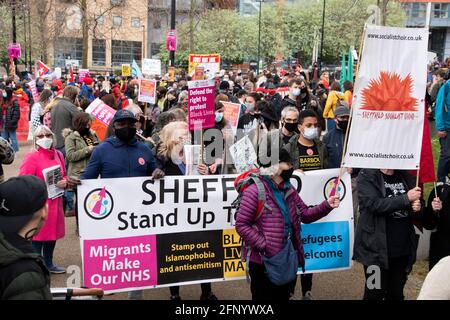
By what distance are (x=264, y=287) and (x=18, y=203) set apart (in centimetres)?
233

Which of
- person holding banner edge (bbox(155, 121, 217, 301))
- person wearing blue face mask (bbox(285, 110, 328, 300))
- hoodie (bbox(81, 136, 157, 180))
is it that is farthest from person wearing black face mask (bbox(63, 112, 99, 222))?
person wearing blue face mask (bbox(285, 110, 328, 300))

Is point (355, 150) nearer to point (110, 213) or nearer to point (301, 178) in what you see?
point (301, 178)

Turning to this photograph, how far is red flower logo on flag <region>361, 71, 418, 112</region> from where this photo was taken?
496cm

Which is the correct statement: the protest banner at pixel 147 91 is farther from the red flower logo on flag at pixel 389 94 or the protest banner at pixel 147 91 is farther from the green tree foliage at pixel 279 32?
the green tree foliage at pixel 279 32

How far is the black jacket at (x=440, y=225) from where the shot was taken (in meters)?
5.11

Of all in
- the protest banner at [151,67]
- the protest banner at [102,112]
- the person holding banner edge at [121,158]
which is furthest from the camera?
the protest banner at [151,67]

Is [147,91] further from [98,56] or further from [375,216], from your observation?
[98,56]

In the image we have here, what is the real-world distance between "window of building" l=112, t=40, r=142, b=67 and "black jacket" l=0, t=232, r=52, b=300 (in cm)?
7222

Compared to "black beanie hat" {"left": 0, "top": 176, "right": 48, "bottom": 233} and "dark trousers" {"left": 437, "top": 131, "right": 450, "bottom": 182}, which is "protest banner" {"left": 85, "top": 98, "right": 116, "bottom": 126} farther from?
"black beanie hat" {"left": 0, "top": 176, "right": 48, "bottom": 233}

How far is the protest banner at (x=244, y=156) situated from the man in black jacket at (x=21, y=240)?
351 centimetres

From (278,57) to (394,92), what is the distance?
53389 millimetres

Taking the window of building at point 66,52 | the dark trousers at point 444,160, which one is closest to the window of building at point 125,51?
the window of building at point 66,52

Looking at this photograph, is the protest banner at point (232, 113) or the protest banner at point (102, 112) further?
the protest banner at point (232, 113)

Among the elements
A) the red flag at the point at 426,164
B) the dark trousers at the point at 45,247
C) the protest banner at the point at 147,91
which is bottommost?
the dark trousers at the point at 45,247
